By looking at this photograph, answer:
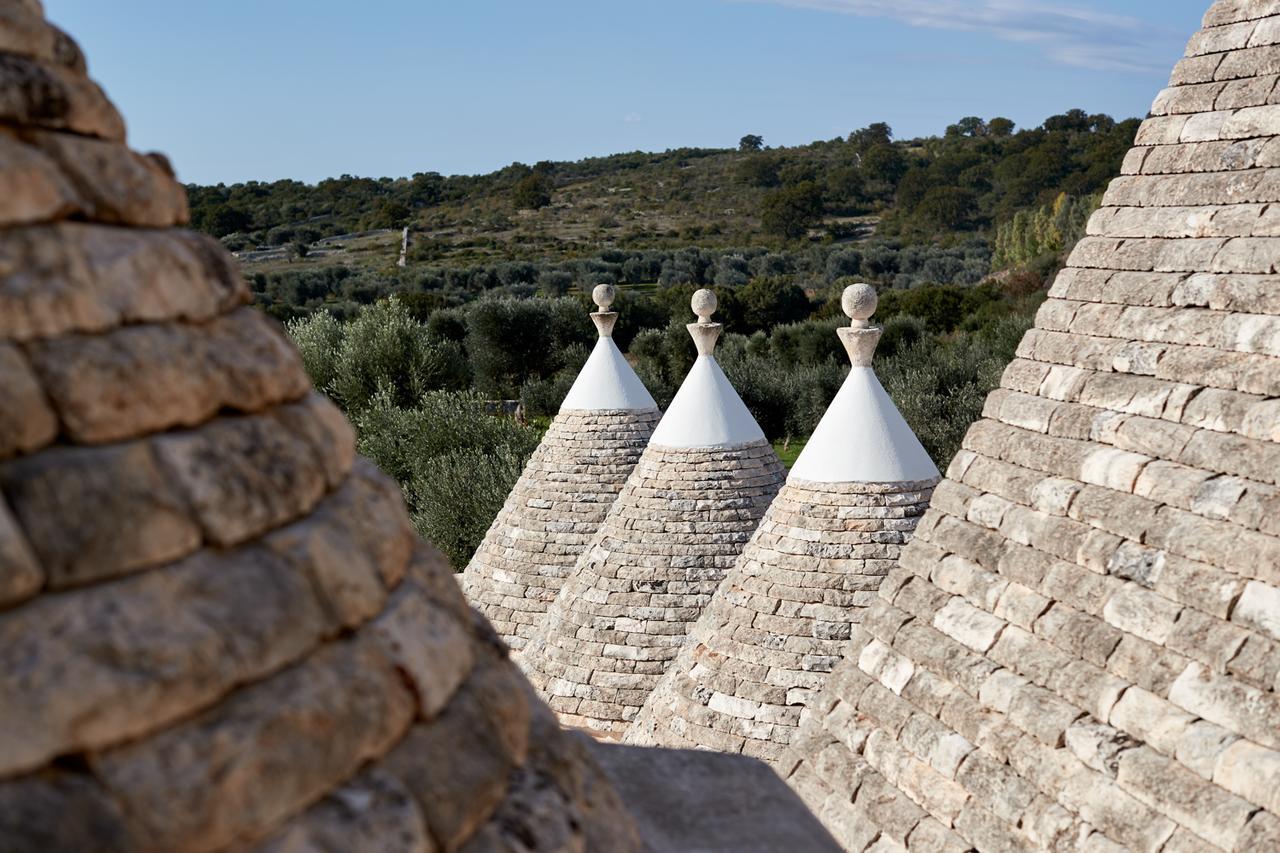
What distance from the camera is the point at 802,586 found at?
841 centimetres

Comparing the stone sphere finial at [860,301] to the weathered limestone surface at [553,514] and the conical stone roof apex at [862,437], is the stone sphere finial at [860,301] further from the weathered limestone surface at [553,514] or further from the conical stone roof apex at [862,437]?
the weathered limestone surface at [553,514]

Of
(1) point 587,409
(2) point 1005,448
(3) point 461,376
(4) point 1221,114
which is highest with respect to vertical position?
(4) point 1221,114

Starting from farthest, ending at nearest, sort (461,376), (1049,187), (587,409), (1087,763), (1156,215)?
(1049,187) → (461,376) → (587,409) → (1156,215) → (1087,763)

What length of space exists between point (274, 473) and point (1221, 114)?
482 centimetres

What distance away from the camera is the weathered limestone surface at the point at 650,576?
34.4ft

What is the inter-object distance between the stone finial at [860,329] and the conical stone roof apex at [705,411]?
6.22 feet

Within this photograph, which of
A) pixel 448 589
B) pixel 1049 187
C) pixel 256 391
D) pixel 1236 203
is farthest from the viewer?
pixel 1049 187

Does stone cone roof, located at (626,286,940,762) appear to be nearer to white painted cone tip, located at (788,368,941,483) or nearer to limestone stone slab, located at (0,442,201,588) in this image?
white painted cone tip, located at (788,368,941,483)

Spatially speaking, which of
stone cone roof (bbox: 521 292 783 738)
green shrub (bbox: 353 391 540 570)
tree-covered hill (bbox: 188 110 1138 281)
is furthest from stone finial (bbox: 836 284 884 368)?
tree-covered hill (bbox: 188 110 1138 281)

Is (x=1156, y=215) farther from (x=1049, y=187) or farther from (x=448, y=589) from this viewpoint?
(x=1049, y=187)

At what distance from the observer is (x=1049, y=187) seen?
180ft

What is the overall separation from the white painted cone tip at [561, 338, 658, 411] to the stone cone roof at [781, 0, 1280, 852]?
22.0 feet

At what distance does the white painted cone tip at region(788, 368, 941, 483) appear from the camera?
8695 millimetres

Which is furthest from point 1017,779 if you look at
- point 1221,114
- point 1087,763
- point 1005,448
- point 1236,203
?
point 1221,114
